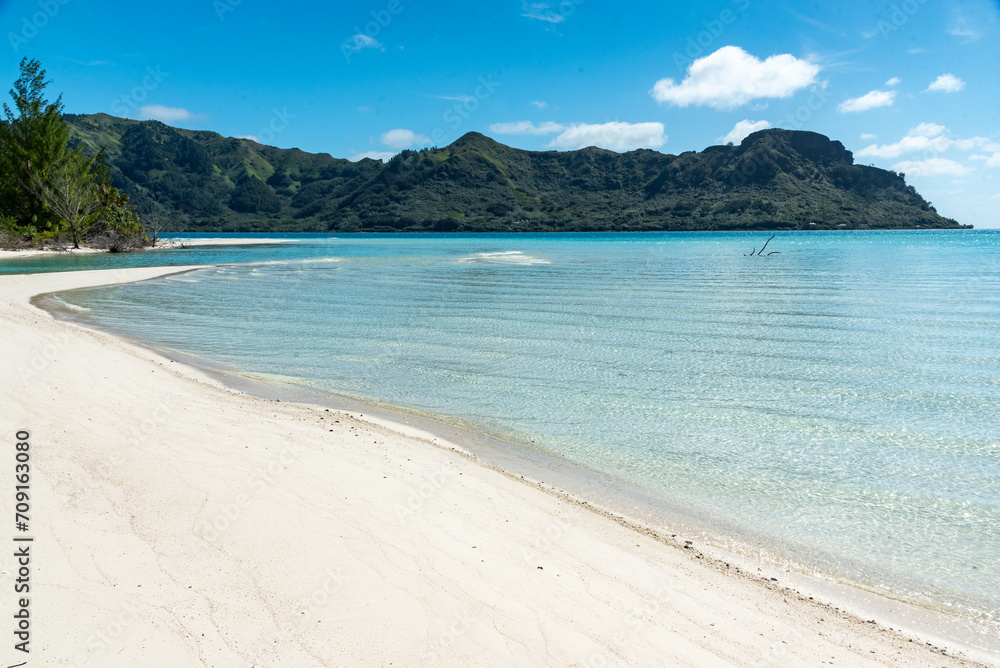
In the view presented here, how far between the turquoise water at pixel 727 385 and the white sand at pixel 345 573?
1.69m

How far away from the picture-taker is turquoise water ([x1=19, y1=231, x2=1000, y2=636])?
6.48 m

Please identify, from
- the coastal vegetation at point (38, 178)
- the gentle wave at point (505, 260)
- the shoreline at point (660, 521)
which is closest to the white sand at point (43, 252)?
the coastal vegetation at point (38, 178)

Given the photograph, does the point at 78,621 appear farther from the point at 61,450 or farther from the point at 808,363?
the point at 808,363

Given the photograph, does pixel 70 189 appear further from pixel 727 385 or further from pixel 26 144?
pixel 727 385

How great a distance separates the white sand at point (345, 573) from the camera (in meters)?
3.73

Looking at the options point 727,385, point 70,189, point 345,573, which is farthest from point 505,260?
point 345,573

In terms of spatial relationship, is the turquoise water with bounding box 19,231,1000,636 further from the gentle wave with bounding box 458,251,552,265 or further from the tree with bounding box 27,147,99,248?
the tree with bounding box 27,147,99,248

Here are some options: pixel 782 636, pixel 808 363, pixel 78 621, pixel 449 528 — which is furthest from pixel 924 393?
pixel 78 621

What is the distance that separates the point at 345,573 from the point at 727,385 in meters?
9.73

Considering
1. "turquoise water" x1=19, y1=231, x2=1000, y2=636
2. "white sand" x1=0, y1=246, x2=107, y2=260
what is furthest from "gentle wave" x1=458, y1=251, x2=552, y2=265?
"white sand" x1=0, y1=246, x2=107, y2=260

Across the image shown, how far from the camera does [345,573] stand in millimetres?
4469

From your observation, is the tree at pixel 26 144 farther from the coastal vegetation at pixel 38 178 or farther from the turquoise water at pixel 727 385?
the turquoise water at pixel 727 385

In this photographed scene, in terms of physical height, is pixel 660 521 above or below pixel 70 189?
below

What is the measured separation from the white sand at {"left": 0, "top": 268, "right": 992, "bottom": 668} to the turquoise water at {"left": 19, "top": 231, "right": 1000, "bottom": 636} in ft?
5.56
